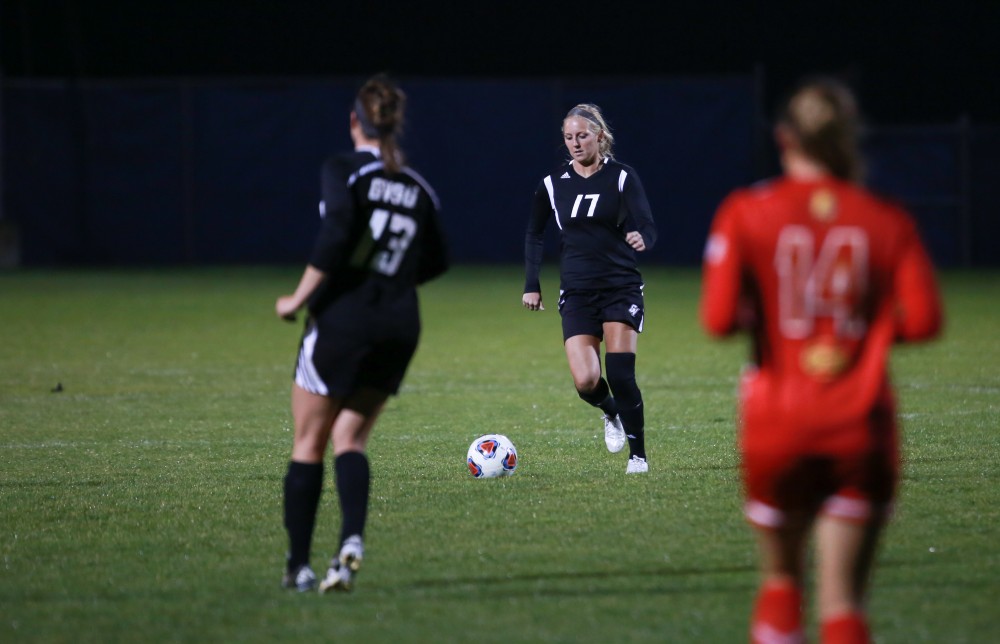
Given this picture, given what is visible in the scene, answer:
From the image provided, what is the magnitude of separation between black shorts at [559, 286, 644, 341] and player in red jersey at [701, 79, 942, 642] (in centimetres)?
432

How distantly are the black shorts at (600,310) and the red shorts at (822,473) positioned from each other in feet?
14.2

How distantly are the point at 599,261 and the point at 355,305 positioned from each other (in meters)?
3.13

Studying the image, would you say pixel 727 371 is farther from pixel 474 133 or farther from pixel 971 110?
pixel 971 110

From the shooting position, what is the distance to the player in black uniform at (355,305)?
187 inches

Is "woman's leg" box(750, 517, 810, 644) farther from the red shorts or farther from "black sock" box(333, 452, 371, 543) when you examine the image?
"black sock" box(333, 452, 371, 543)

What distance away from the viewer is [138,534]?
6102 millimetres

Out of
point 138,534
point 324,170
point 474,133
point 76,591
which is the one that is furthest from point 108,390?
point 474,133

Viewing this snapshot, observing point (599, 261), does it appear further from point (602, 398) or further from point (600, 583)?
point (600, 583)

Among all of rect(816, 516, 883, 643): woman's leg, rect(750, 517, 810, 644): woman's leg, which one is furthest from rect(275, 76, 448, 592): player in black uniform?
rect(816, 516, 883, 643): woman's leg

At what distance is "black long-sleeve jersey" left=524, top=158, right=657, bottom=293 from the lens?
7719mm

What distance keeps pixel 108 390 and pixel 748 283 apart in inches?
350

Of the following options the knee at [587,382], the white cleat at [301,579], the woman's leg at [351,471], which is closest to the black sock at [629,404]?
the knee at [587,382]

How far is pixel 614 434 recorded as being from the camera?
8156mm

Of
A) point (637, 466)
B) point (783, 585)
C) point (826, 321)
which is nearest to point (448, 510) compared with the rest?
point (637, 466)
